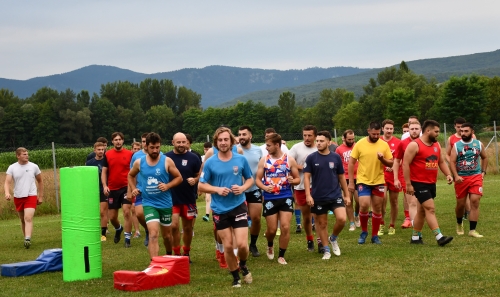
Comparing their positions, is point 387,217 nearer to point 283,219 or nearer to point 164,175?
point 283,219

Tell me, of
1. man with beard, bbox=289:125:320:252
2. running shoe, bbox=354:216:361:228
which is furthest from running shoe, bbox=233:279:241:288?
running shoe, bbox=354:216:361:228

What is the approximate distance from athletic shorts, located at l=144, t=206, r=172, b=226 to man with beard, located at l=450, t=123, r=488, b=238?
17.7 feet

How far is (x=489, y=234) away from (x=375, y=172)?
256 centimetres

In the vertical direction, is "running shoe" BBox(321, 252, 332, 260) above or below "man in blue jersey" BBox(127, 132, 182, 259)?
below

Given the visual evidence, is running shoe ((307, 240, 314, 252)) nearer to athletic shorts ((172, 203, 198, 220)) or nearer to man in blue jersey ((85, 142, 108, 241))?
athletic shorts ((172, 203, 198, 220))

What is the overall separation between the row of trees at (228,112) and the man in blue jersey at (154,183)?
96352mm

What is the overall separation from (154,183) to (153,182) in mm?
23

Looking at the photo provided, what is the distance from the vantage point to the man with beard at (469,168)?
13000 millimetres

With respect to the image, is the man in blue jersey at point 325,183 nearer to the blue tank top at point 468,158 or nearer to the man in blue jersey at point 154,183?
the man in blue jersey at point 154,183

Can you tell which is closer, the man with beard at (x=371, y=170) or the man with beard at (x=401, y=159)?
the man with beard at (x=401, y=159)

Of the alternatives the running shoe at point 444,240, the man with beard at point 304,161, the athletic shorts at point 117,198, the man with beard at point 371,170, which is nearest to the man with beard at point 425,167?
the running shoe at point 444,240

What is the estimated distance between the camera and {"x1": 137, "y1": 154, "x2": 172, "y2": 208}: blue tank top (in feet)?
34.4

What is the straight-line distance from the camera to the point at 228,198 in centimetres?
938

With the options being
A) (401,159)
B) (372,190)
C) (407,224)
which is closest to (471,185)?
(401,159)
